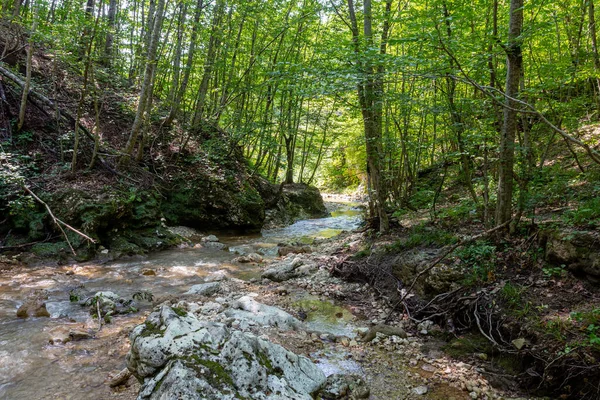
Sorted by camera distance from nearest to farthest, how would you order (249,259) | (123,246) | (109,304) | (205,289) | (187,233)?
(109,304) → (205,289) → (123,246) → (249,259) → (187,233)

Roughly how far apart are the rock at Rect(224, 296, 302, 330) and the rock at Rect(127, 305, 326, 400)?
5.46 feet

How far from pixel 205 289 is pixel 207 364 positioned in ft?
12.1

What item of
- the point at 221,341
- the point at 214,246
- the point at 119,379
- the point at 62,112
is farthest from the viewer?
the point at 214,246

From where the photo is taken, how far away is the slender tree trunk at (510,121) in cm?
489

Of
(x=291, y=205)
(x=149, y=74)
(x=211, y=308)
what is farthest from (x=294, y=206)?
(x=211, y=308)

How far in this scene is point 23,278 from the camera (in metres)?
6.23

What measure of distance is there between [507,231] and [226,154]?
419 inches

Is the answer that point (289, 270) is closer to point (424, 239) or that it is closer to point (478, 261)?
point (424, 239)

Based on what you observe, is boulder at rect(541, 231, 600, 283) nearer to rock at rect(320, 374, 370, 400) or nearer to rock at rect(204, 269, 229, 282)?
rock at rect(320, 374, 370, 400)

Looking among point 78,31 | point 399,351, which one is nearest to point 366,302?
point 399,351

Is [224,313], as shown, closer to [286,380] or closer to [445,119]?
[286,380]

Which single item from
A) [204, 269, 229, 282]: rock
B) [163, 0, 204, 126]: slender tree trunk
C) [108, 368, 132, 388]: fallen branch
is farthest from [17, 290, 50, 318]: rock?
[163, 0, 204, 126]: slender tree trunk

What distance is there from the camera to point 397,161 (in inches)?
479

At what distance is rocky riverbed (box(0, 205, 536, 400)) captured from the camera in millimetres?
2721
